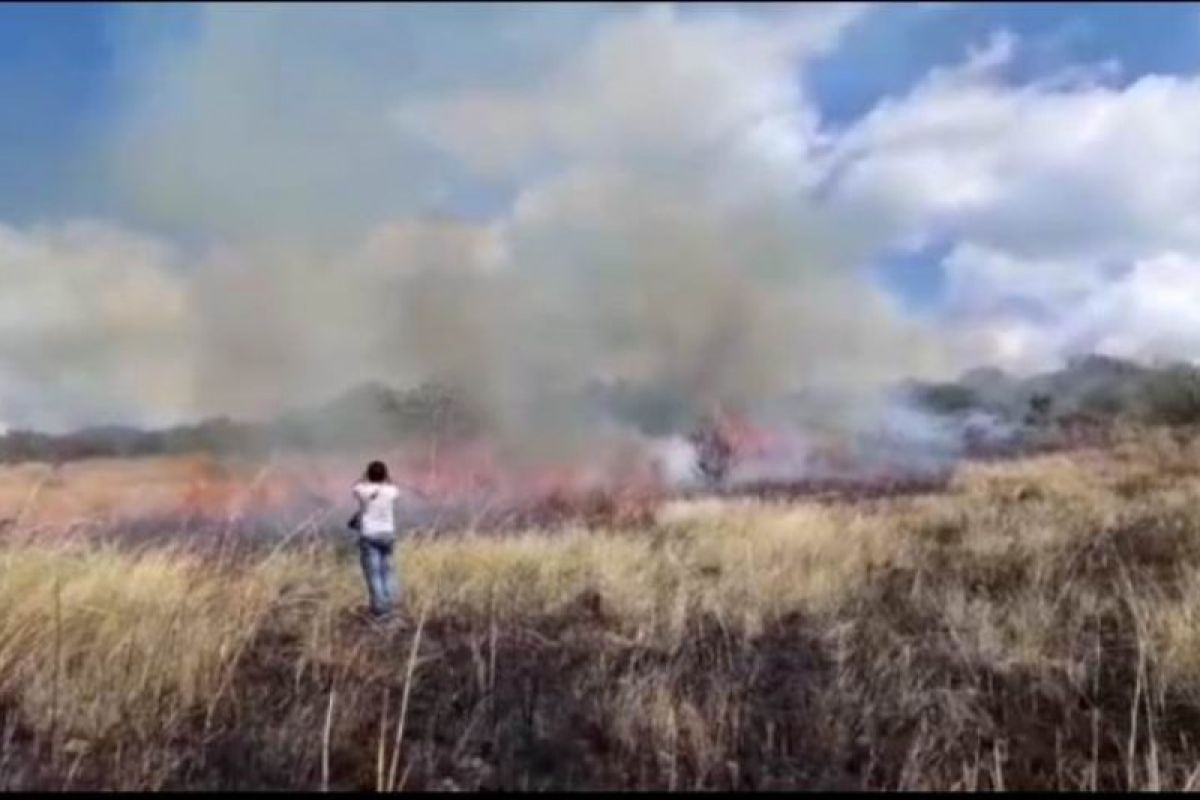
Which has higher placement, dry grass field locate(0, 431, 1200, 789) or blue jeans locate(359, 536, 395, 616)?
blue jeans locate(359, 536, 395, 616)

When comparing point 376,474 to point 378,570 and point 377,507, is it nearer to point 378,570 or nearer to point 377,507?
point 377,507

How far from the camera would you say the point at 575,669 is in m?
10.5

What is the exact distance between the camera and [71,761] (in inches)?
311

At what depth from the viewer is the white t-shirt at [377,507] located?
15.0m

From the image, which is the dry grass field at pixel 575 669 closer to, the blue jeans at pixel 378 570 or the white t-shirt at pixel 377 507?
the blue jeans at pixel 378 570

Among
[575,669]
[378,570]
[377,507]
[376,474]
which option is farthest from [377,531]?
[575,669]

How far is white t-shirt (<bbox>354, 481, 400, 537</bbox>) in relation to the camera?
14974mm

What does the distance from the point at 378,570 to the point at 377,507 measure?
1.06 m

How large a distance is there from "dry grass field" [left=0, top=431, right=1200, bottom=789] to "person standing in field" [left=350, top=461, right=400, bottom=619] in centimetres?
35

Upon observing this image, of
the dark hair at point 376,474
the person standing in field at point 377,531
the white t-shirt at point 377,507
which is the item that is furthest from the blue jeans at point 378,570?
the dark hair at point 376,474

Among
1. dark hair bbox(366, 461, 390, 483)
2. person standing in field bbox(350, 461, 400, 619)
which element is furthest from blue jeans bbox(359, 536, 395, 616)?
dark hair bbox(366, 461, 390, 483)

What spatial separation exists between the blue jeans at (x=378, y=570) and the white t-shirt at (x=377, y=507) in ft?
0.43

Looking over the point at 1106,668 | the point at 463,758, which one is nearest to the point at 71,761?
the point at 463,758

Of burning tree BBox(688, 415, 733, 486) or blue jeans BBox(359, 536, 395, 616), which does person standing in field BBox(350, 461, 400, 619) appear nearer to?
blue jeans BBox(359, 536, 395, 616)
